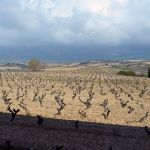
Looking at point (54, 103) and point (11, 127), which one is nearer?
point (11, 127)

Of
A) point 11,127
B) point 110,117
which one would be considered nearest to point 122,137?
point 11,127

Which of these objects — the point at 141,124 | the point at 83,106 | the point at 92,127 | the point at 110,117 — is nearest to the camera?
the point at 92,127

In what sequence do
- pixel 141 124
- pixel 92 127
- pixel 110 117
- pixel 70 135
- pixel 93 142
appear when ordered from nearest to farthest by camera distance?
pixel 93 142, pixel 70 135, pixel 92 127, pixel 141 124, pixel 110 117

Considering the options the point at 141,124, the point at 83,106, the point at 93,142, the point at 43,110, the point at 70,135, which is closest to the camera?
the point at 93,142

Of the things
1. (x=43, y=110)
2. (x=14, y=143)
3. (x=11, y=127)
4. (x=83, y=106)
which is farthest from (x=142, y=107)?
(x=14, y=143)

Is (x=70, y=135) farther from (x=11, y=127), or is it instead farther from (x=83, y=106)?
(x=83, y=106)

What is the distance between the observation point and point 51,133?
85.0ft

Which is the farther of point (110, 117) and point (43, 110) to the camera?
point (43, 110)

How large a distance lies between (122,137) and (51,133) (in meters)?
3.37

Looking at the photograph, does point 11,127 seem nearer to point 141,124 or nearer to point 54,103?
point 141,124

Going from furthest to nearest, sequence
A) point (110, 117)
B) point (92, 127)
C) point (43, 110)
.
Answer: point (43, 110) → point (110, 117) → point (92, 127)

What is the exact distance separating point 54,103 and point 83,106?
347 cm

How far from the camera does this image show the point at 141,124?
3444 cm

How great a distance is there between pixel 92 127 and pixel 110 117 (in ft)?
26.4
